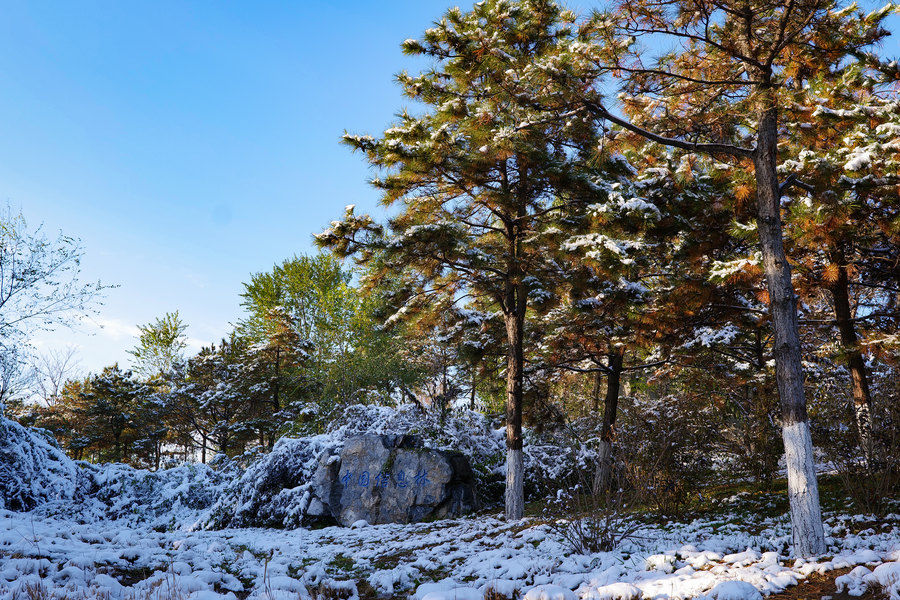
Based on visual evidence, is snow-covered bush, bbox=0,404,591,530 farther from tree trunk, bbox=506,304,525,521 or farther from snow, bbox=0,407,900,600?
tree trunk, bbox=506,304,525,521

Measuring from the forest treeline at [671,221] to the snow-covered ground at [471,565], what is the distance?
803 mm

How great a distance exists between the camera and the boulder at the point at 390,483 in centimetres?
1145

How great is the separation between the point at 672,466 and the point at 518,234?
201 inches

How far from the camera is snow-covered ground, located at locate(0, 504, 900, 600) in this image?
392 cm

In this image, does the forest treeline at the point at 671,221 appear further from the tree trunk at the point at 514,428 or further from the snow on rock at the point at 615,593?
the snow on rock at the point at 615,593

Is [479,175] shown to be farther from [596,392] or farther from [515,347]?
[596,392]

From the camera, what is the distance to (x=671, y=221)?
8281 millimetres

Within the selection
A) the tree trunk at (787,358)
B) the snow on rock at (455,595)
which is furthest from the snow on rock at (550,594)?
the tree trunk at (787,358)

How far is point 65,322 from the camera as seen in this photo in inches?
640

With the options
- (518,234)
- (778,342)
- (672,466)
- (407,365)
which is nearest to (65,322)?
(407,365)

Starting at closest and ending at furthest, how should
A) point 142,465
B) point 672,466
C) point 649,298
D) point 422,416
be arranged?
point 672,466, point 649,298, point 422,416, point 142,465

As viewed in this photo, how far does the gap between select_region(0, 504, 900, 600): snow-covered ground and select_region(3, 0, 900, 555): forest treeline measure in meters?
0.80

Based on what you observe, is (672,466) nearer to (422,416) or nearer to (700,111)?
(700,111)

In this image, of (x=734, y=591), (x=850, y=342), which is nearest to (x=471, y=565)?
(x=734, y=591)
